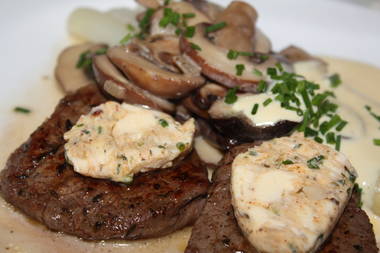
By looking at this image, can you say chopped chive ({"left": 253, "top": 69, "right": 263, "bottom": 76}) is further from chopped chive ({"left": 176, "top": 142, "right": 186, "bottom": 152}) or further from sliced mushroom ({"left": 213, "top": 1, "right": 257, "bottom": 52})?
Result: chopped chive ({"left": 176, "top": 142, "right": 186, "bottom": 152})

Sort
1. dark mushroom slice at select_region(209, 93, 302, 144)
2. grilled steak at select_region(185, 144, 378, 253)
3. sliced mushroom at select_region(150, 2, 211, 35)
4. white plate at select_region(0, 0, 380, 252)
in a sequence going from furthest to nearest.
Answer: white plate at select_region(0, 0, 380, 252) → sliced mushroom at select_region(150, 2, 211, 35) → dark mushroom slice at select_region(209, 93, 302, 144) → grilled steak at select_region(185, 144, 378, 253)

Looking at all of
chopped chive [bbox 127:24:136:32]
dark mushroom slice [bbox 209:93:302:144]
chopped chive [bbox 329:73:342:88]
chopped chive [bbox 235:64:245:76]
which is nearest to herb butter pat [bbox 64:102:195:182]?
dark mushroom slice [bbox 209:93:302:144]

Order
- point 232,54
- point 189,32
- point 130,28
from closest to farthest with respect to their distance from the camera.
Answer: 1. point 232,54
2. point 189,32
3. point 130,28

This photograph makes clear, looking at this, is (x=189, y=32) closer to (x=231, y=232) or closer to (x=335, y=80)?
(x=335, y=80)

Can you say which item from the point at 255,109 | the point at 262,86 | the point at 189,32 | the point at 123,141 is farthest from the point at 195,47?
the point at 123,141

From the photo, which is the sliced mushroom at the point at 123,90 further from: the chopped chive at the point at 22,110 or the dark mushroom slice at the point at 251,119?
the chopped chive at the point at 22,110
